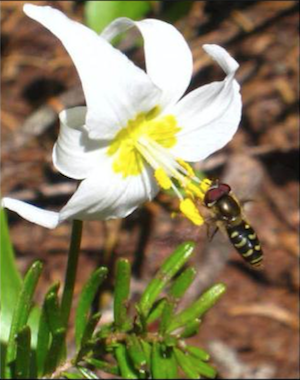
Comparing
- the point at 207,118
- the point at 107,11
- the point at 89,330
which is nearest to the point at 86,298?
the point at 89,330

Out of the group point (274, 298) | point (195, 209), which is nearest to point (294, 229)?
point (274, 298)

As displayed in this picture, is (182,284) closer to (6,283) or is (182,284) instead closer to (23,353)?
(23,353)

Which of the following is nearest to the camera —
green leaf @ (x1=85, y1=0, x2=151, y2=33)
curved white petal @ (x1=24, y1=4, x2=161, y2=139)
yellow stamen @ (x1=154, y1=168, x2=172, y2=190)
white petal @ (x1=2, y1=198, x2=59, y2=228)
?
curved white petal @ (x1=24, y1=4, x2=161, y2=139)

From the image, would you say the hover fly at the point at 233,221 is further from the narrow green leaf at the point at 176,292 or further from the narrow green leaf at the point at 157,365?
the narrow green leaf at the point at 157,365

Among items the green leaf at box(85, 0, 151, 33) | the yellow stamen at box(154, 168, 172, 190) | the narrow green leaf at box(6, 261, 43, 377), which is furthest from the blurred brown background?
the narrow green leaf at box(6, 261, 43, 377)

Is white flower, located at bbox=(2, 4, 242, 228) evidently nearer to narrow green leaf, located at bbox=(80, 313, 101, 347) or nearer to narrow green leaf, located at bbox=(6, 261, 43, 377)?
narrow green leaf, located at bbox=(6, 261, 43, 377)

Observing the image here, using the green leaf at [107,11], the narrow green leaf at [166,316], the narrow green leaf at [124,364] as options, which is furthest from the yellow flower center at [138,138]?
the green leaf at [107,11]

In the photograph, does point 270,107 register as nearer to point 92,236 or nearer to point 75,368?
point 92,236
